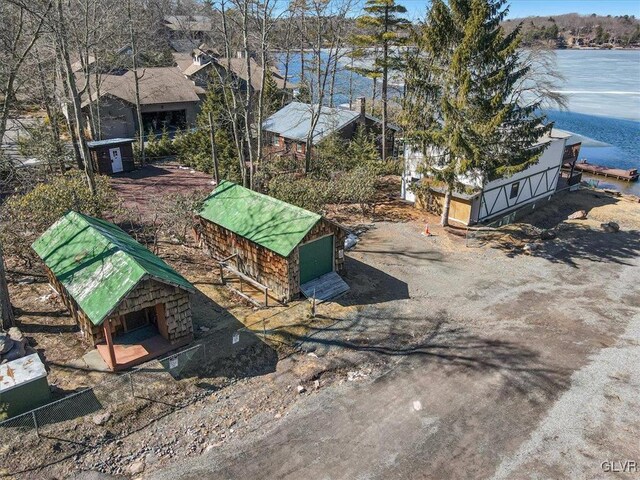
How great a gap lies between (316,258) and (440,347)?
5894 mm

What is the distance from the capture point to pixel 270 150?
123 feet

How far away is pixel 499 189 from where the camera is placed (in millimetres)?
27328

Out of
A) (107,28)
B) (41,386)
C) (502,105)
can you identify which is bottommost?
(41,386)

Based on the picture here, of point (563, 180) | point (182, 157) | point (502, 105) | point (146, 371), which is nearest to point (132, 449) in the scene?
point (146, 371)

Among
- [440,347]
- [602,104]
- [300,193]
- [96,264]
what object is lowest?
[440,347]

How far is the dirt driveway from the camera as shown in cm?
1059

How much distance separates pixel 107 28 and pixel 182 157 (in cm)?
971

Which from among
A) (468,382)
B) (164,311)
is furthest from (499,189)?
(164,311)

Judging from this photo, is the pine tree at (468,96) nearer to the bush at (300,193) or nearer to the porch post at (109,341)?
the bush at (300,193)

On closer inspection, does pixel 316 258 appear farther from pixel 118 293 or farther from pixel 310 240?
pixel 118 293

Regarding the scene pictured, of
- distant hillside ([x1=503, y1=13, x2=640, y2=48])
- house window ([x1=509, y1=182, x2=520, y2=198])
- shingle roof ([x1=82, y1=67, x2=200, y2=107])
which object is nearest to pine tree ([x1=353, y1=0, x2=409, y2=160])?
house window ([x1=509, y1=182, x2=520, y2=198])

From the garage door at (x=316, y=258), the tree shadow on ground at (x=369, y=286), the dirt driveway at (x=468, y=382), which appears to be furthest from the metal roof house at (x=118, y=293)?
the tree shadow on ground at (x=369, y=286)

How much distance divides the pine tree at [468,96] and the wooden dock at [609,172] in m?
25.1

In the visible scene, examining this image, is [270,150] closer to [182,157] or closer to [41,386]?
[182,157]
